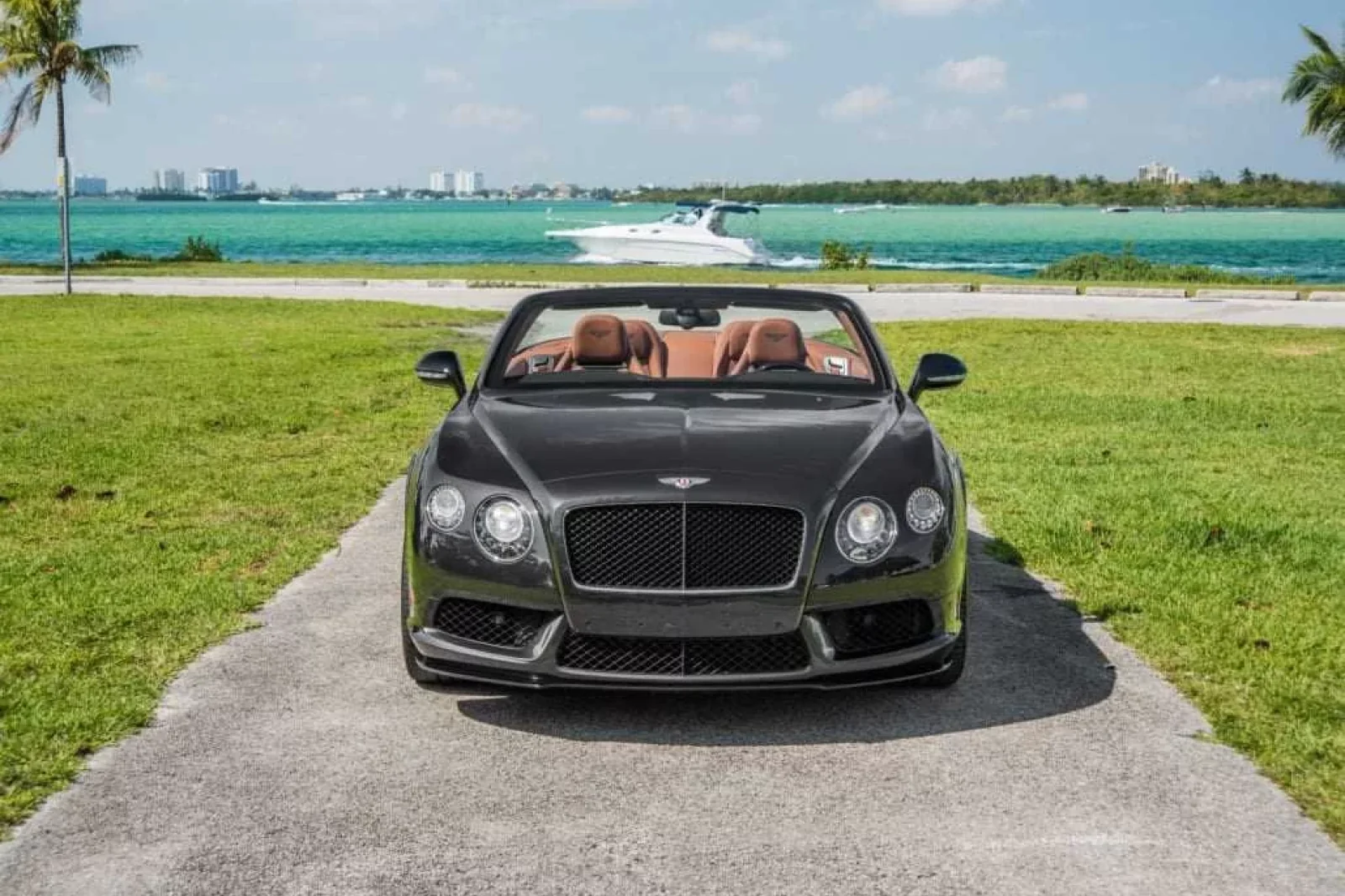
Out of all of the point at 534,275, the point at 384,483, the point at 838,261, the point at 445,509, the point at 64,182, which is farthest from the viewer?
the point at 838,261

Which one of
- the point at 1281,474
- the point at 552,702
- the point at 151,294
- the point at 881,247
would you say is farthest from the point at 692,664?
the point at 881,247

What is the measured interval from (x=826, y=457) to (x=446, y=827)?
1814 mm

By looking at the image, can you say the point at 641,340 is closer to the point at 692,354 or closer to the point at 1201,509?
the point at 692,354

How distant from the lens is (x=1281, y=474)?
10320 millimetres

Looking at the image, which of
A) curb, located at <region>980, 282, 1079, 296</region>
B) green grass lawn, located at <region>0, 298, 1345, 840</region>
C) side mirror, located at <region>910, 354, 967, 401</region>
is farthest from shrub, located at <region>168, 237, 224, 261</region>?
side mirror, located at <region>910, 354, 967, 401</region>

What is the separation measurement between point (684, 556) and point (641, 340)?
2169mm

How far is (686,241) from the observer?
195 feet

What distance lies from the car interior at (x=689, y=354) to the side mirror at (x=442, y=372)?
213mm

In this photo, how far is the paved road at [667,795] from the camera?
3803mm

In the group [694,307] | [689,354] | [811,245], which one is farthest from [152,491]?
[811,245]

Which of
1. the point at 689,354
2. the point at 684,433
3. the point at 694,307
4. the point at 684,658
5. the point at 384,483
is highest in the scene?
the point at 694,307

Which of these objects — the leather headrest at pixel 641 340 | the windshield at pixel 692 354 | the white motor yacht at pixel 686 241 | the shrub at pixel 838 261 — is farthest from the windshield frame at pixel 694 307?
the white motor yacht at pixel 686 241

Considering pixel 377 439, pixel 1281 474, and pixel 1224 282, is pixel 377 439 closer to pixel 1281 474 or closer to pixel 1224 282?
pixel 1281 474

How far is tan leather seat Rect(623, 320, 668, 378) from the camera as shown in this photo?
22.2 ft
